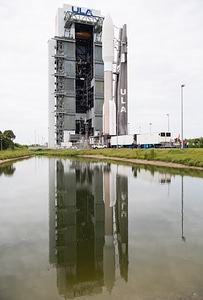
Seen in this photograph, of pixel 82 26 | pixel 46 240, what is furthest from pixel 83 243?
pixel 82 26

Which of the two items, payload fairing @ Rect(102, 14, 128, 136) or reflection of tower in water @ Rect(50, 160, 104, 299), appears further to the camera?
payload fairing @ Rect(102, 14, 128, 136)

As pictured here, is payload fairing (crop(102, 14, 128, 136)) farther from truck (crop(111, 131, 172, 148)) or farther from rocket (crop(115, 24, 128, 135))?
truck (crop(111, 131, 172, 148))

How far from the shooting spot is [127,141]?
6519 cm

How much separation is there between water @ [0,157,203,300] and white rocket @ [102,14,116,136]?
6116 cm

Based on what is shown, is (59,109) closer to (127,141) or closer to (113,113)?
(113,113)

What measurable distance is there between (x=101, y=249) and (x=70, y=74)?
288 ft

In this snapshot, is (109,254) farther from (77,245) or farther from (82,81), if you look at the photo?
(82,81)

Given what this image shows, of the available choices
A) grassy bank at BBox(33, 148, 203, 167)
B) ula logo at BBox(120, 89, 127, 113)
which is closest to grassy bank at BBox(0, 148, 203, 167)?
grassy bank at BBox(33, 148, 203, 167)

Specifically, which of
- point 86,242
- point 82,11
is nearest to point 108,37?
point 82,11

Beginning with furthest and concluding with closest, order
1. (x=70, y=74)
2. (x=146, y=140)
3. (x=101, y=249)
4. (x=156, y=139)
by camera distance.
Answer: (x=70, y=74)
(x=146, y=140)
(x=156, y=139)
(x=101, y=249)

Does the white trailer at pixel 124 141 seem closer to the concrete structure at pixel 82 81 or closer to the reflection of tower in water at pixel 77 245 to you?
the concrete structure at pixel 82 81

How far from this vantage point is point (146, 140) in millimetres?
59125

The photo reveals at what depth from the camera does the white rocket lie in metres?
70.2

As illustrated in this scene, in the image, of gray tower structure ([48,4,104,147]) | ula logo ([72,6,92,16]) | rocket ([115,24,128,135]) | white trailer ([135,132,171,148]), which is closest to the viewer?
white trailer ([135,132,171,148])
